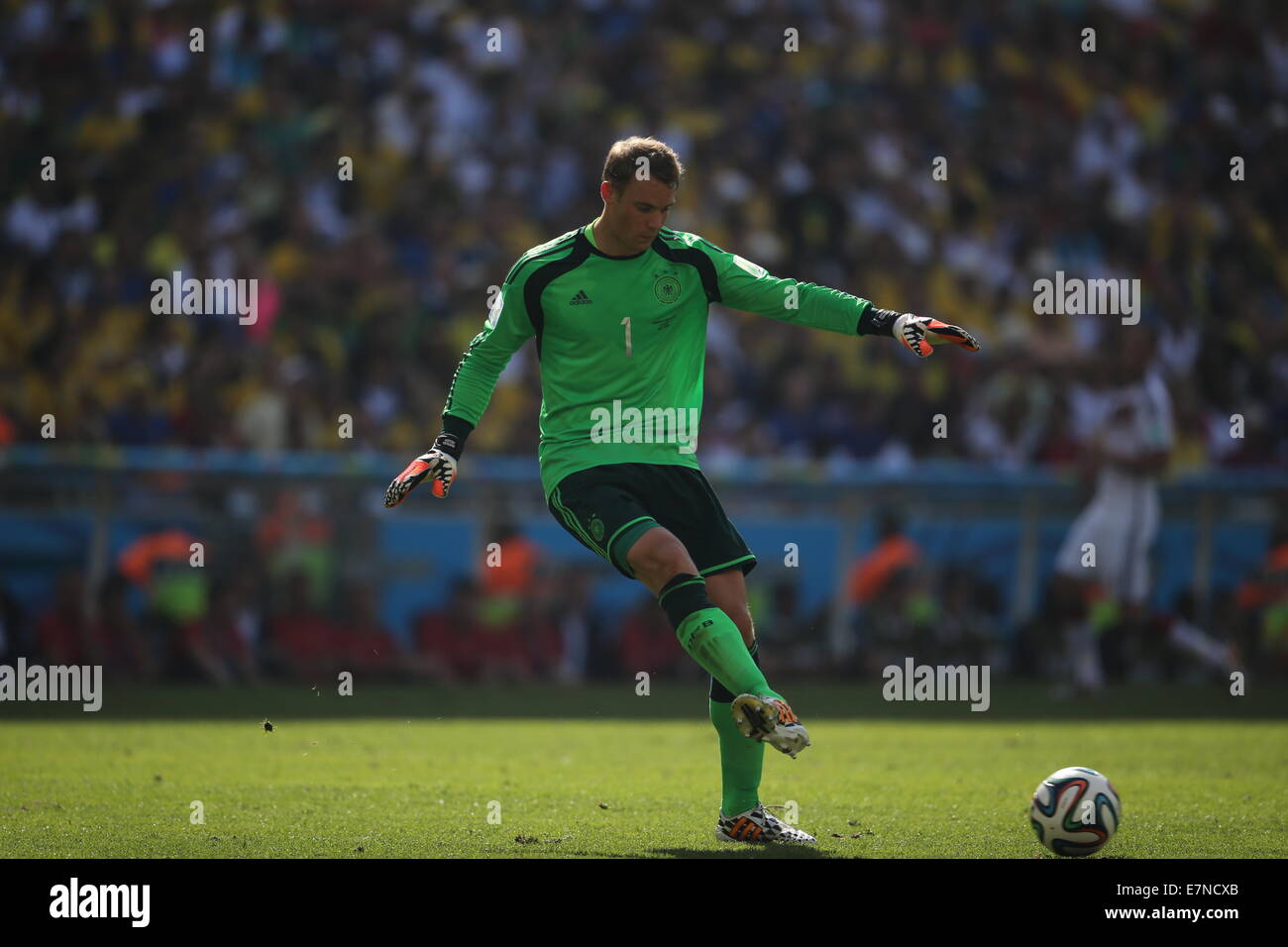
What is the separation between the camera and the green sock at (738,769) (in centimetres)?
671

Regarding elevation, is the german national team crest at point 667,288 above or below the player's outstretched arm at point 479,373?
above

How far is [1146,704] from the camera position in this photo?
42.4 feet

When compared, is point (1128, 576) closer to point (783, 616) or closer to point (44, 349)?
point (783, 616)

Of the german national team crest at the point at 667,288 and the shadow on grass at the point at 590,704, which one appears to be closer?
the german national team crest at the point at 667,288

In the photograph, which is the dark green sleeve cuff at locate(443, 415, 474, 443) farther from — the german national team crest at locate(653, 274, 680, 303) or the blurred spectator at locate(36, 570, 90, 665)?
the blurred spectator at locate(36, 570, 90, 665)

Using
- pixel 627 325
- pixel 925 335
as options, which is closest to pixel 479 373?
pixel 627 325

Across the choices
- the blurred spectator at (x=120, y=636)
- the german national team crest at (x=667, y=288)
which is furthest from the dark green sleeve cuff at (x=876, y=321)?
the blurred spectator at (x=120, y=636)

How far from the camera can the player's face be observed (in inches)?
260

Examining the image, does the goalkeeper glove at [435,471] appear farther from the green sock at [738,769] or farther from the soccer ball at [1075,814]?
the soccer ball at [1075,814]

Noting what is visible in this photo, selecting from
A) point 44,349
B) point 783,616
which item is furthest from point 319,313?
point 783,616

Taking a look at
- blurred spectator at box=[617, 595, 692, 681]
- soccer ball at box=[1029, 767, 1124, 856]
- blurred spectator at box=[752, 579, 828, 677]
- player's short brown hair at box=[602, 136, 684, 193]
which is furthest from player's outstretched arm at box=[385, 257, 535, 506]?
blurred spectator at box=[752, 579, 828, 677]

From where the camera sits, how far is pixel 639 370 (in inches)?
271

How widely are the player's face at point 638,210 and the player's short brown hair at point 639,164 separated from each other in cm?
3

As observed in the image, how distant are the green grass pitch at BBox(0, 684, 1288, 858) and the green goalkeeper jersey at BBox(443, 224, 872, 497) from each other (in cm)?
154
